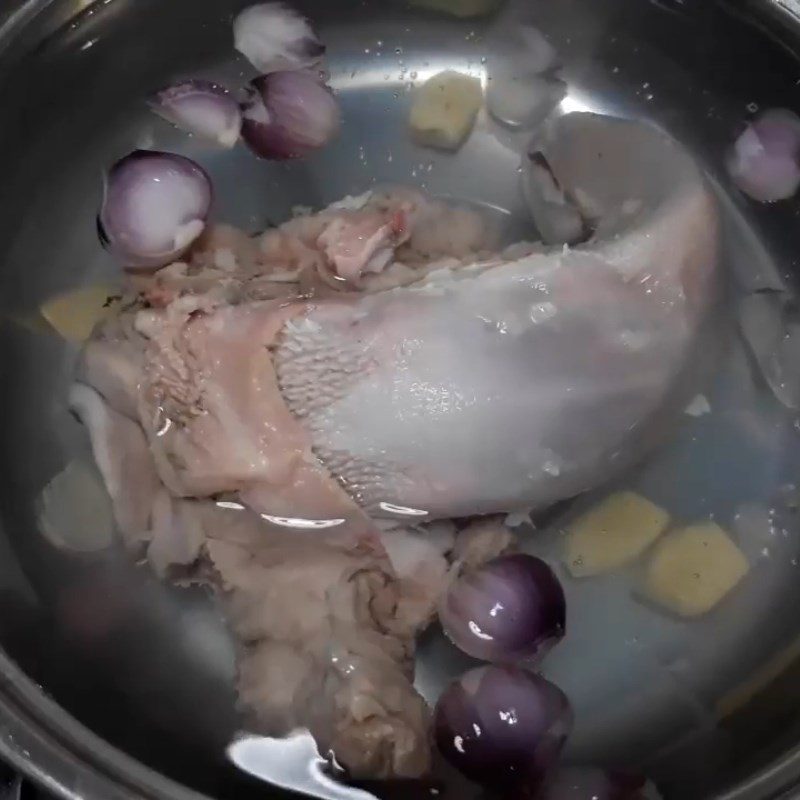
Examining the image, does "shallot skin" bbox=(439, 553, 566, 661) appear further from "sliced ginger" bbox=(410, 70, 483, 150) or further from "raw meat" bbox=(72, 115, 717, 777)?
"sliced ginger" bbox=(410, 70, 483, 150)

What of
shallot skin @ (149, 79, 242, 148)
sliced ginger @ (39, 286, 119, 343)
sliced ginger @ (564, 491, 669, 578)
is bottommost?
sliced ginger @ (564, 491, 669, 578)

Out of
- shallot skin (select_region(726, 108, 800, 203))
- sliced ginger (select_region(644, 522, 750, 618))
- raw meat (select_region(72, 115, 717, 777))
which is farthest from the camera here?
shallot skin (select_region(726, 108, 800, 203))

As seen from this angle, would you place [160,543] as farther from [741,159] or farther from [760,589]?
[741,159]

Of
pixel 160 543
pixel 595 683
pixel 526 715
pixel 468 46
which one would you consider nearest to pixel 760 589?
pixel 595 683

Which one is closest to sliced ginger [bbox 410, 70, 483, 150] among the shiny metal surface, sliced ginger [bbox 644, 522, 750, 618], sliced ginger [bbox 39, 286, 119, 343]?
the shiny metal surface

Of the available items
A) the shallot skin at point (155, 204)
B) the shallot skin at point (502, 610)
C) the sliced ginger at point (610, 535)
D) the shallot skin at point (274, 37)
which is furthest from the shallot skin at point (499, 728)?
the shallot skin at point (274, 37)

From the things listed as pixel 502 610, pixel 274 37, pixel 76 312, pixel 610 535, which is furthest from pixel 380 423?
pixel 274 37

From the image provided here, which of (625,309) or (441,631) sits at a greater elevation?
(625,309)
